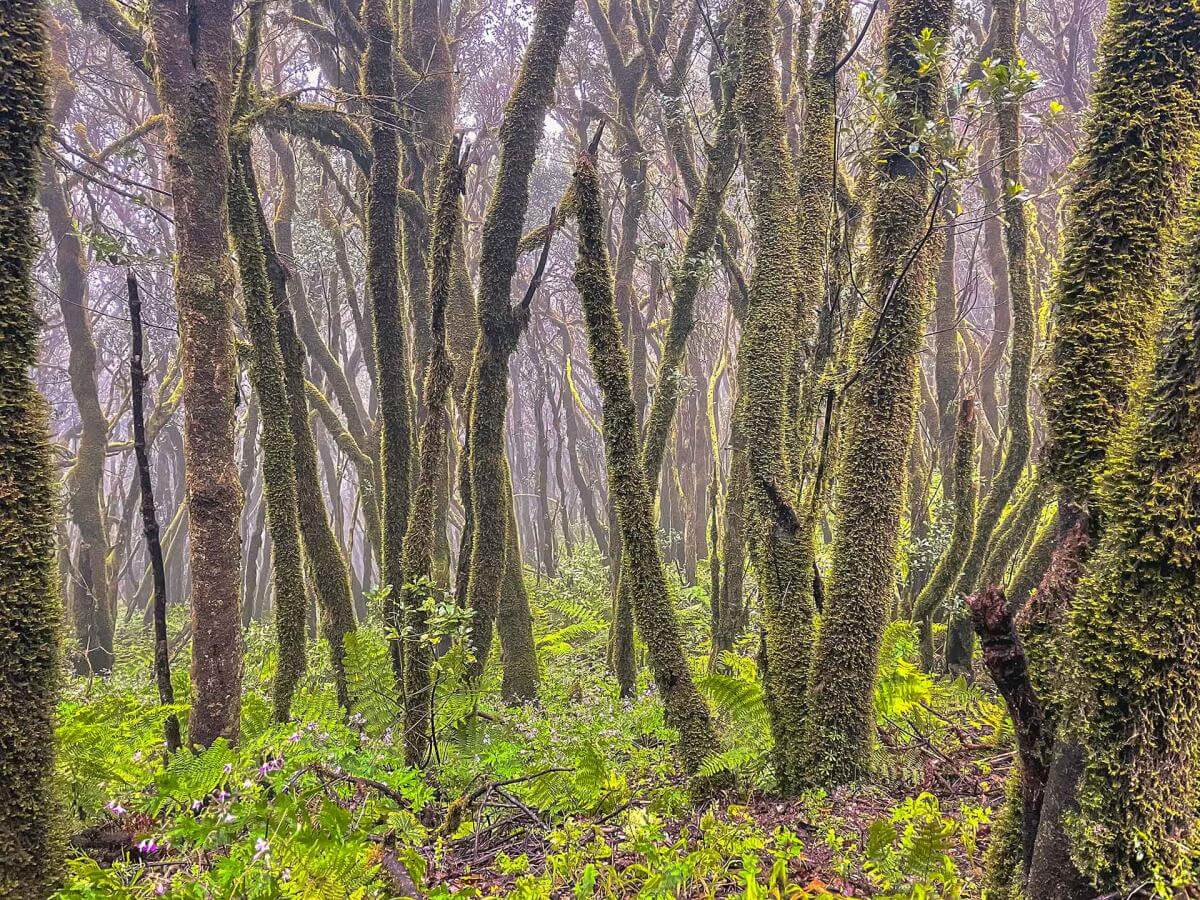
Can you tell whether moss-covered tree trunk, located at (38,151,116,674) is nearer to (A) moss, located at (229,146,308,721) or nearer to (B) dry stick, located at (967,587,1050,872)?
(A) moss, located at (229,146,308,721)

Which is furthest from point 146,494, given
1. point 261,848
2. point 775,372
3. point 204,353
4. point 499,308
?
point 775,372

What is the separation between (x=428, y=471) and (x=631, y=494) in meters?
1.41

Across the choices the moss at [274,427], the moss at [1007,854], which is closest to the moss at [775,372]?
the moss at [1007,854]

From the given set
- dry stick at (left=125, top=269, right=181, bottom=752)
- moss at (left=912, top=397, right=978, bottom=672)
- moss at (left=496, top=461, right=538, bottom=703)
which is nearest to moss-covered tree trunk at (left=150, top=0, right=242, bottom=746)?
dry stick at (left=125, top=269, right=181, bottom=752)

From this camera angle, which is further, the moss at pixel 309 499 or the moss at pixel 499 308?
the moss at pixel 309 499

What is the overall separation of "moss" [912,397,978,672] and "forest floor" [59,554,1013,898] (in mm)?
1058

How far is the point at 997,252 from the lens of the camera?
420 inches

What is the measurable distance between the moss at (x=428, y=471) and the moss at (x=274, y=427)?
1218mm

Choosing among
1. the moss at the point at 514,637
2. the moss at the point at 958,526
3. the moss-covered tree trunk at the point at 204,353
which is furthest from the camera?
the moss at the point at 514,637

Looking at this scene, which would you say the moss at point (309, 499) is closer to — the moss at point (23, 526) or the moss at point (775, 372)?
the moss at point (23, 526)

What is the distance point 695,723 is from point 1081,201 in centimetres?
283

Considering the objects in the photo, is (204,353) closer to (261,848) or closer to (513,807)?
(261,848)

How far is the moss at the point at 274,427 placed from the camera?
16.3 feet

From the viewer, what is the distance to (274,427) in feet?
16.5
